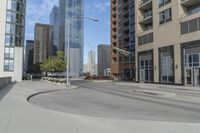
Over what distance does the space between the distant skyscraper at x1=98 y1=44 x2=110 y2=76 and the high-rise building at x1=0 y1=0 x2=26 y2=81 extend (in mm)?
67776

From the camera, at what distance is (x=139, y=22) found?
185ft

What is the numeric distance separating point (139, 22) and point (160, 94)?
114ft

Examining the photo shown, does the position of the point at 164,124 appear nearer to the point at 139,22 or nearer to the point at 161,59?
the point at 161,59

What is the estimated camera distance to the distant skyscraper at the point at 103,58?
126 meters

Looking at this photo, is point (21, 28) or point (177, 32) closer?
point (177, 32)

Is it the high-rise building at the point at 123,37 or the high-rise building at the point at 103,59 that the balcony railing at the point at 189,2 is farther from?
the high-rise building at the point at 103,59

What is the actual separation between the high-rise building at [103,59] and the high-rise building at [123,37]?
3252 centimetres

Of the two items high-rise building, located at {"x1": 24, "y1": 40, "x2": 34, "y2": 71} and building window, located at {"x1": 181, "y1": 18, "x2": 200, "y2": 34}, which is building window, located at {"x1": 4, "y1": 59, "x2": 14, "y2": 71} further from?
high-rise building, located at {"x1": 24, "y1": 40, "x2": 34, "y2": 71}

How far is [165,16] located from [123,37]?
4046 centimetres

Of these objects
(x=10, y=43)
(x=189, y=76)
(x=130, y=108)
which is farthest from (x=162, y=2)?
(x=130, y=108)

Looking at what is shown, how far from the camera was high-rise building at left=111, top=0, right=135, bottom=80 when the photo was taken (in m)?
80.4

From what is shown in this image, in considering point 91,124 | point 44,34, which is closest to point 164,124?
point 91,124

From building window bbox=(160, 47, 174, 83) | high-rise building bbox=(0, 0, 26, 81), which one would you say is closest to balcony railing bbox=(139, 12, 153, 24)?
building window bbox=(160, 47, 174, 83)

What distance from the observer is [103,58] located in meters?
126
